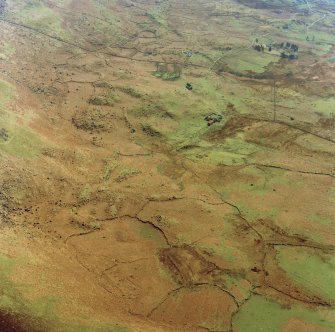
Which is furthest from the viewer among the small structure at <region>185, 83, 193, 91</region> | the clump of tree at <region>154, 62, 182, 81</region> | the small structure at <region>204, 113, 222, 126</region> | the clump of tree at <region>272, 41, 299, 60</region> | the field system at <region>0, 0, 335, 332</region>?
the clump of tree at <region>272, 41, 299, 60</region>

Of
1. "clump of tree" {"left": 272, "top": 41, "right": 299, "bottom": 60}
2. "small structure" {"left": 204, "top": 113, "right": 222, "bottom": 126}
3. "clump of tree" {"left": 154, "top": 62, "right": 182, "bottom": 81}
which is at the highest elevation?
"small structure" {"left": 204, "top": 113, "right": 222, "bottom": 126}

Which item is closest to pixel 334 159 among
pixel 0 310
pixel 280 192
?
pixel 280 192

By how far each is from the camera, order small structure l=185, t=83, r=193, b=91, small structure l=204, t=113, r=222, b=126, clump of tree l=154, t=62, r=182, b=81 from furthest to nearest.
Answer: clump of tree l=154, t=62, r=182, b=81
small structure l=185, t=83, r=193, b=91
small structure l=204, t=113, r=222, b=126

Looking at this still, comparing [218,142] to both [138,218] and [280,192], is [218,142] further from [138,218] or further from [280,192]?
[138,218]

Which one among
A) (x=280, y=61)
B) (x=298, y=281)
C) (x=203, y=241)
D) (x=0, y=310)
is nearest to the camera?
(x=0, y=310)

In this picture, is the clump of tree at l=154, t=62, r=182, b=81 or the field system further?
the clump of tree at l=154, t=62, r=182, b=81

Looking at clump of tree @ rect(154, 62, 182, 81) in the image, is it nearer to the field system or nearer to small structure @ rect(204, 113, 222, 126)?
the field system

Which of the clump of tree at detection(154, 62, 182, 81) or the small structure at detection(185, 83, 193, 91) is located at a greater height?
the small structure at detection(185, 83, 193, 91)

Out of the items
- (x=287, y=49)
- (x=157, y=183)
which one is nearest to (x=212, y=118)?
(x=157, y=183)

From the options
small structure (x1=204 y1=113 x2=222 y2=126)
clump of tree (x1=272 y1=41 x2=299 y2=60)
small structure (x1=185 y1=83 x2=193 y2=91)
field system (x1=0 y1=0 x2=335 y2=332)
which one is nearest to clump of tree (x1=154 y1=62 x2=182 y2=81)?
field system (x1=0 y1=0 x2=335 y2=332)
